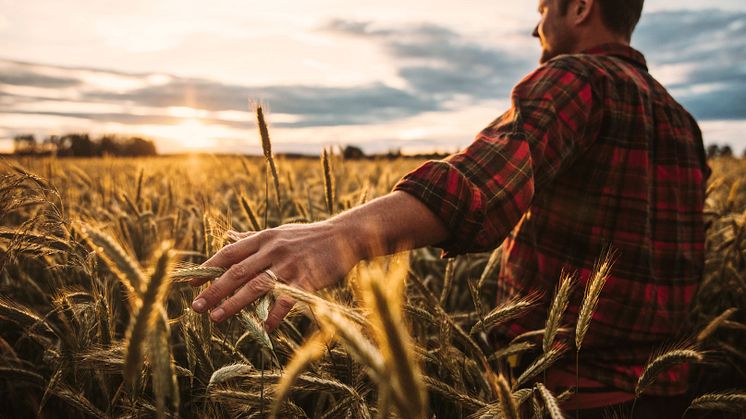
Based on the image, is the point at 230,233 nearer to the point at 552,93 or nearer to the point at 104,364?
the point at 104,364

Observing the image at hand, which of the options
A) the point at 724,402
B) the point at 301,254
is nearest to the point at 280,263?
the point at 301,254

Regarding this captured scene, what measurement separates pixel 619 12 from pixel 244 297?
1.97 m

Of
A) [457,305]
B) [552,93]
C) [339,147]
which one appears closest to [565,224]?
[552,93]

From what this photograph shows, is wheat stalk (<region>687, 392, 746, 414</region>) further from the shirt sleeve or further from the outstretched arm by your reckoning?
the outstretched arm

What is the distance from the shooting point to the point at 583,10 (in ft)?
6.13

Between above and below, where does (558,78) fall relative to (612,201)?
above

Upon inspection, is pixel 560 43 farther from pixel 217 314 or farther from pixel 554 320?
pixel 217 314

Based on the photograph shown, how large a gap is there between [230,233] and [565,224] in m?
1.34

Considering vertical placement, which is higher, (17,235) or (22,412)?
(17,235)

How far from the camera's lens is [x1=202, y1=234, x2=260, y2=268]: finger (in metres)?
1.04

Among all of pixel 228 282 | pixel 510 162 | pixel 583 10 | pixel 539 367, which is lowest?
pixel 539 367

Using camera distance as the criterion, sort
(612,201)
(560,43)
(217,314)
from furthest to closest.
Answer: (560,43)
(612,201)
(217,314)

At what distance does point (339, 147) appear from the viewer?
3.69m

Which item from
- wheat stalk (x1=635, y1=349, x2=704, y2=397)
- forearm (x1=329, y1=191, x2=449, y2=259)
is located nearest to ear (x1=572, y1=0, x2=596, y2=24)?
forearm (x1=329, y1=191, x2=449, y2=259)
